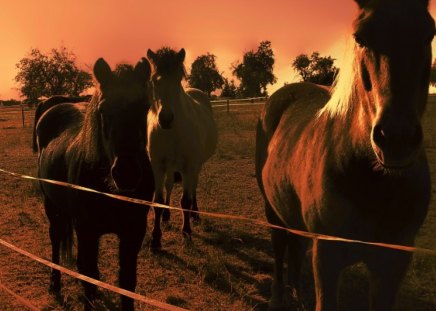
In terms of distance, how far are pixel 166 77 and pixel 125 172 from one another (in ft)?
8.41

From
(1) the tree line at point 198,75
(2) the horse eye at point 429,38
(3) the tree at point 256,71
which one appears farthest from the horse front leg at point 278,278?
(3) the tree at point 256,71

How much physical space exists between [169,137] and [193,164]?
1.80 ft

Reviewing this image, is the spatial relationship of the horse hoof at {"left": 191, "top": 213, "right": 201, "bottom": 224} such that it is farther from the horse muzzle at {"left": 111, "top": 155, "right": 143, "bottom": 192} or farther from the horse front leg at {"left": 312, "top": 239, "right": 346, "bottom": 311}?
the horse front leg at {"left": 312, "top": 239, "right": 346, "bottom": 311}

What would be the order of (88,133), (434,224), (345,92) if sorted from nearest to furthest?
(345,92) < (88,133) < (434,224)

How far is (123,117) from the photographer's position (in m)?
2.69

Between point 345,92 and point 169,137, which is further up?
point 345,92

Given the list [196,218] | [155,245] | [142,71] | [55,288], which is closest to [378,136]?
[142,71]

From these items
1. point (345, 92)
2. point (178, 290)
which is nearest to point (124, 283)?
point (178, 290)

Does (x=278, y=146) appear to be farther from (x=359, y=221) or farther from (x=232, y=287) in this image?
(x=232, y=287)

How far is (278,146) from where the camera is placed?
10.8ft

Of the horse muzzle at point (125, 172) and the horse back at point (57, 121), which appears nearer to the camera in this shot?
the horse muzzle at point (125, 172)

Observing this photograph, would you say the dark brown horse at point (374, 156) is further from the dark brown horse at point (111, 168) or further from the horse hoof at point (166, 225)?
the horse hoof at point (166, 225)

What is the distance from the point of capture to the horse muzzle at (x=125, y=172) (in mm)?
2652

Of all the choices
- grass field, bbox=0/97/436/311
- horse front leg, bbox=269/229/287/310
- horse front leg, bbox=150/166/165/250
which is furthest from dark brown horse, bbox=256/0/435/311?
horse front leg, bbox=150/166/165/250
